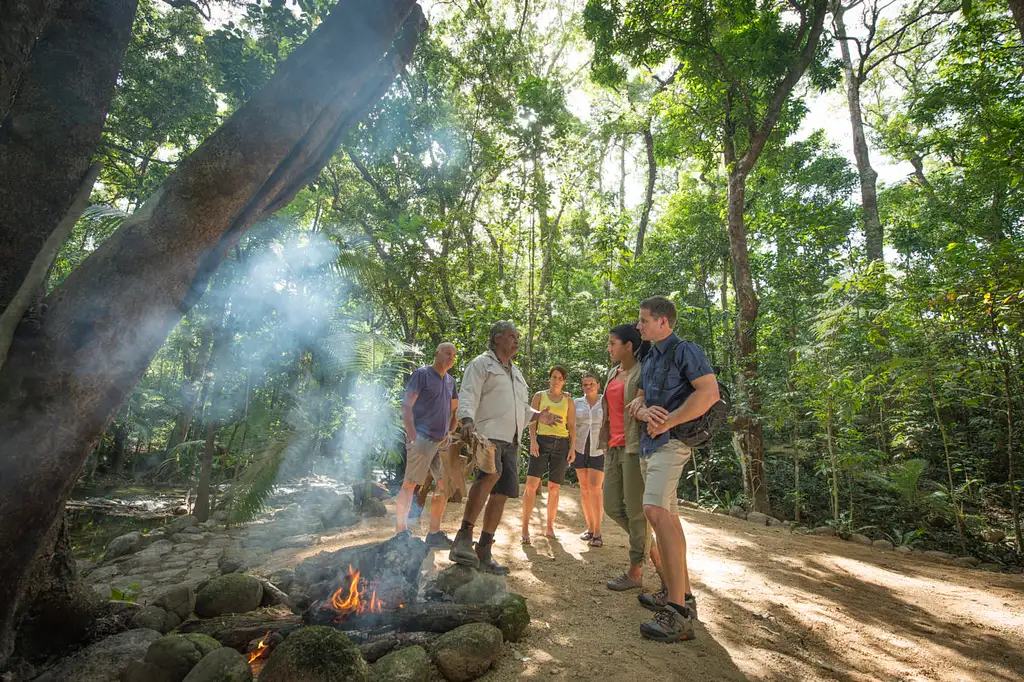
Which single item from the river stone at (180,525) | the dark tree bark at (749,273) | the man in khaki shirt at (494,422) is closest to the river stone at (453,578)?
the man in khaki shirt at (494,422)

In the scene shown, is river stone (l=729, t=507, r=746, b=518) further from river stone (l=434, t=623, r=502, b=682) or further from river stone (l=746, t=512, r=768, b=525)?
river stone (l=434, t=623, r=502, b=682)

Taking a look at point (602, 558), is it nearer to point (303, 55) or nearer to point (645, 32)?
point (303, 55)

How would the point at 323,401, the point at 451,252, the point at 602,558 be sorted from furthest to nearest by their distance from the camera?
1. the point at 451,252
2. the point at 323,401
3. the point at 602,558

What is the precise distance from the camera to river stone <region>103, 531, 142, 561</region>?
652 centimetres

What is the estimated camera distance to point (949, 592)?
461cm

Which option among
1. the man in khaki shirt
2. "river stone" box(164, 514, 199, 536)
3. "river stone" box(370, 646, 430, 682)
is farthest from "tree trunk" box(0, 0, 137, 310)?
"river stone" box(164, 514, 199, 536)

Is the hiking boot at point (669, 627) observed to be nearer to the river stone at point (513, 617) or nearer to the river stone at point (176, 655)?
the river stone at point (513, 617)

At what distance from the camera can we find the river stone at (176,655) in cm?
246

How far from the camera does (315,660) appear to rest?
7.60 ft

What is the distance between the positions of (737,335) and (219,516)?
10.4 m

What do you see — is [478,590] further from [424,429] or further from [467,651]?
[424,429]

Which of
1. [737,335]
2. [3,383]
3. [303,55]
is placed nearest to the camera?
[3,383]

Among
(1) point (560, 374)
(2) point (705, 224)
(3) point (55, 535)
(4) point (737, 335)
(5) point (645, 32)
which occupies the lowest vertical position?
(3) point (55, 535)

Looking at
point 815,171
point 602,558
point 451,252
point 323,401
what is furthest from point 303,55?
point 815,171
